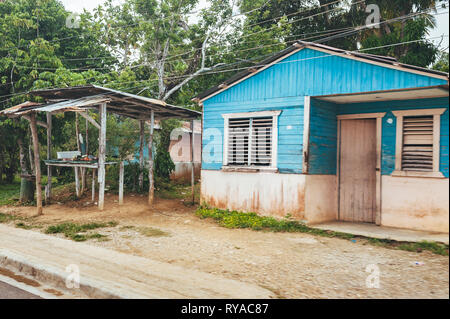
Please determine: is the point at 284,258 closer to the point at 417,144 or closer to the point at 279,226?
the point at 279,226

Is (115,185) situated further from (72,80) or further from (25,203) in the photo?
(72,80)

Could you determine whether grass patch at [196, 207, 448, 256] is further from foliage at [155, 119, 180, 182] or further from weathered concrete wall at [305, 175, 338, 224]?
foliage at [155, 119, 180, 182]

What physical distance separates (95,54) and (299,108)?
46.5 ft

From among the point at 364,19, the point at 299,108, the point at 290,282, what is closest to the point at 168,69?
the point at 364,19

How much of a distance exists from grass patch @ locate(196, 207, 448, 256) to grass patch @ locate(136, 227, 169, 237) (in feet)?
5.67

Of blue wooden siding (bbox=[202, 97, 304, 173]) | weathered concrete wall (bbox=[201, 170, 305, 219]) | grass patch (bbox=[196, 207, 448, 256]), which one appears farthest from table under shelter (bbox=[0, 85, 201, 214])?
grass patch (bbox=[196, 207, 448, 256])

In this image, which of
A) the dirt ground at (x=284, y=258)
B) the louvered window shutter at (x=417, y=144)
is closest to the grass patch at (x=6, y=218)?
the dirt ground at (x=284, y=258)

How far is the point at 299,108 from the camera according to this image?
9.98 m

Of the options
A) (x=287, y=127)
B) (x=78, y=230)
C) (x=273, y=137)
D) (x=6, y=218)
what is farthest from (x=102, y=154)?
(x=287, y=127)

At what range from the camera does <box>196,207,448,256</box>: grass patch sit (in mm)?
7466

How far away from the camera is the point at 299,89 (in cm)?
1001

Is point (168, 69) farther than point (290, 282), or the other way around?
point (168, 69)

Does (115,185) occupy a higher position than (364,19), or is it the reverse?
(364,19)

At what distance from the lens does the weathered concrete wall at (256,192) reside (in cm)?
984
